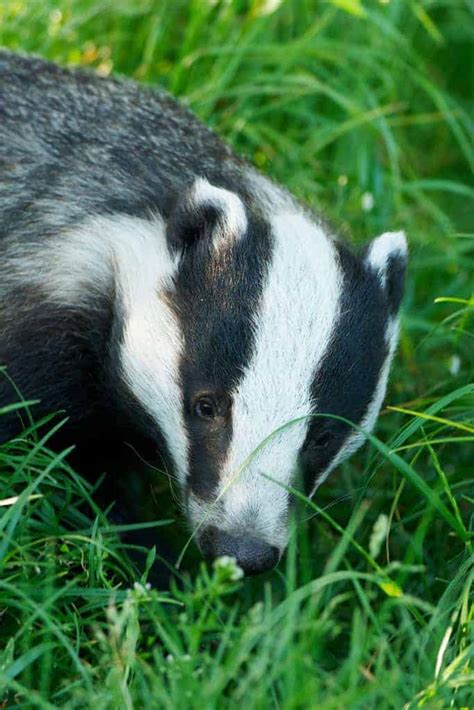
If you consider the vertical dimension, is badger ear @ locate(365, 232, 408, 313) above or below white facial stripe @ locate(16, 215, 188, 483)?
above

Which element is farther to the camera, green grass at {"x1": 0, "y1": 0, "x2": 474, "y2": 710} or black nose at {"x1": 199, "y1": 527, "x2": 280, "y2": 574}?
black nose at {"x1": 199, "y1": 527, "x2": 280, "y2": 574}

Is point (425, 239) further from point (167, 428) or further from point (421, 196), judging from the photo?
point (167, 428)

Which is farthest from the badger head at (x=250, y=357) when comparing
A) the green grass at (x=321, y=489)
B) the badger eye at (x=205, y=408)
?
the green grass at (x=321, y=489)

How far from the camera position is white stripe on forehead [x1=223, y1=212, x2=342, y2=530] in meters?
2.71

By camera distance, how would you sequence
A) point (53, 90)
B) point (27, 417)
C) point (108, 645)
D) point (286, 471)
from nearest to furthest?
point (108, 645) < point (286, 471) < point (27, 417) < point (53, 90)

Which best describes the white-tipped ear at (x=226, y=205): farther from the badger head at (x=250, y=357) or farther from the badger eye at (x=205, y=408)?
the badger eye at (x=205, y=408)

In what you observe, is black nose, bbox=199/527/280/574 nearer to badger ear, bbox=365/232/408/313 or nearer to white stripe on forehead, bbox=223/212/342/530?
white stripe on forehead, bbox=223/212/342/530

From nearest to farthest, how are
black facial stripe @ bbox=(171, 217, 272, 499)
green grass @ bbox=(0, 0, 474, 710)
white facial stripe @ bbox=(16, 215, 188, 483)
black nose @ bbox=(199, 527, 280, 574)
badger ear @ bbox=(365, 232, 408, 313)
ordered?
1. green grass @ bbox=(0, 0, 474, 710)
2. black nose @ bbox=(199, 527, 280, 574)
3. black facial stripe @ bbox=(171, 217, 272, 499)
4. white facial stripe @ bbox=(16, 215, 188, 483)
5. badger ear @ bbox=(365, 232, 408, 313)

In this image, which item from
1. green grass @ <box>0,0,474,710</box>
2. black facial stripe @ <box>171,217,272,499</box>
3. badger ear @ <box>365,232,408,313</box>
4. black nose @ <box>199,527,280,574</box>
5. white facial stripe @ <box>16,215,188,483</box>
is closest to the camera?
green grass @ <box>0,0,474,710</box>

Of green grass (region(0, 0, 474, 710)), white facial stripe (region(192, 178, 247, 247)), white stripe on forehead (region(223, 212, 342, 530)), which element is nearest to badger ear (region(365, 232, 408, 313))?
green grass (region(0, 0, 474, 710))

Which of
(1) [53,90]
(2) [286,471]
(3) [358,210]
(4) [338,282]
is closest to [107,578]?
(2) [286,471]

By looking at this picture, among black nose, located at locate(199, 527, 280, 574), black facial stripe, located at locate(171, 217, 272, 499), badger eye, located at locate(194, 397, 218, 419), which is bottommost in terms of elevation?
black nose, located at locate(199, 527, 280, 574)

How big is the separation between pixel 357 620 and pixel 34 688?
775mm

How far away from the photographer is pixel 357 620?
7.41ft
